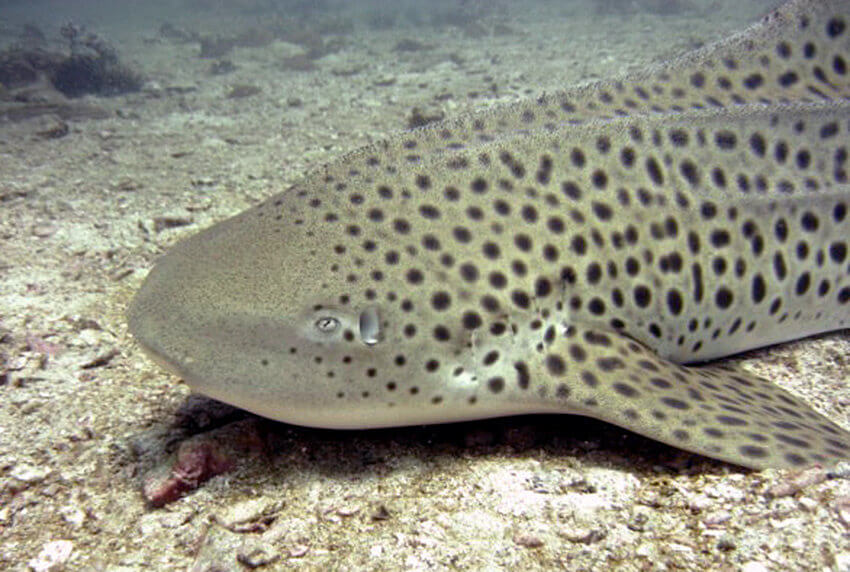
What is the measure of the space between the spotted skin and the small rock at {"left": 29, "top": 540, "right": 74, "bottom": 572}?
29.1 inches

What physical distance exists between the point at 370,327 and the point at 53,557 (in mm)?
1390

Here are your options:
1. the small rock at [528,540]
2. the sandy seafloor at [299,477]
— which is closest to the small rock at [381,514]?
the sandy seafloor at [299,477]

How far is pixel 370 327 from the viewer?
8.13 feet

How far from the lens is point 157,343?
7.70 feet

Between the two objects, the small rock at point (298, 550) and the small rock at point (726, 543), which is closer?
the small rock at point (726, 543)

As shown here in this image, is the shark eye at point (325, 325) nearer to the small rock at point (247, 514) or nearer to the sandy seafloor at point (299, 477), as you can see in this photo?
the sandy seafloor at point (299, 477)

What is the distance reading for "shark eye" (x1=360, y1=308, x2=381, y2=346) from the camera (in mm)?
2467

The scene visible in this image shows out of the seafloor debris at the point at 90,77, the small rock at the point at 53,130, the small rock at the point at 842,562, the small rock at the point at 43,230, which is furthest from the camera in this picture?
the seafloor debris at the point at 90,77

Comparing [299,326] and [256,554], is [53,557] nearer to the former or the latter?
[256,554]

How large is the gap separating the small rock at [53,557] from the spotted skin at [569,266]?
0.74 meters

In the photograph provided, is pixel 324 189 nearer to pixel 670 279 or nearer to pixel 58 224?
pixel 670 279

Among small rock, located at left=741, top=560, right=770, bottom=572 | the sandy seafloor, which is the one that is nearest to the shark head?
the sandy seafloor

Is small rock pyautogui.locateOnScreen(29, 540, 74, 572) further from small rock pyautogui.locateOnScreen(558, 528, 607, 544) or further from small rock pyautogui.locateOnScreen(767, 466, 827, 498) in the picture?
small rock pyautogui.locateOnScreen(767, 466, 827, 498)

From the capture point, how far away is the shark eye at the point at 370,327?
2467 millimetres
